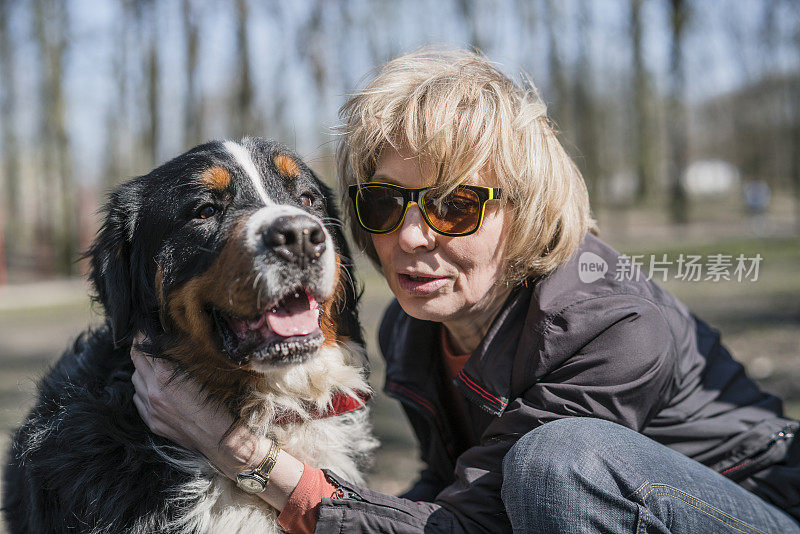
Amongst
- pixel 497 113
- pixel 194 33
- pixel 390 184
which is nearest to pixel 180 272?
pixel 390 184

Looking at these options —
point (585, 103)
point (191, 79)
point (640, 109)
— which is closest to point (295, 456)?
point (191, 79)

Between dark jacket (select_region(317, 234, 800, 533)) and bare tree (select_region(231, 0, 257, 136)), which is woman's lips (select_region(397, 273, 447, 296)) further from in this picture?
bare tree (select_region(231, 0, 257, 136))

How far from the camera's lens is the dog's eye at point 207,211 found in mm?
2246

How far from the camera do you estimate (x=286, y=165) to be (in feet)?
7.91

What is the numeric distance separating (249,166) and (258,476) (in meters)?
1.05

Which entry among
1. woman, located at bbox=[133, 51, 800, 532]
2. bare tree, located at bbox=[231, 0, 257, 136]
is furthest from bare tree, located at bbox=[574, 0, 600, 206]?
woman, located at bbox=[133, 51, 800, 532]

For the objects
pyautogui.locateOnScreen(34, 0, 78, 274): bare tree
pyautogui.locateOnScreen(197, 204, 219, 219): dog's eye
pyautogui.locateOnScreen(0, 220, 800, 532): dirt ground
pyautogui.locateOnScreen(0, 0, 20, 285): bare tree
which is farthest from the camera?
pyautogui.locateOnScreen(0, 0, 20, 285): bare tree

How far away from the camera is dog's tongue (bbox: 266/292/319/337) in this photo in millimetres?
2055

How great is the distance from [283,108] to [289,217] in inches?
645

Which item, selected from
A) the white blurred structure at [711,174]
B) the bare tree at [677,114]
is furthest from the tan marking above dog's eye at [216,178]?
the white blurred structure at [711,174]

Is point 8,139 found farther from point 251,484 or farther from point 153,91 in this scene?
point 251,484

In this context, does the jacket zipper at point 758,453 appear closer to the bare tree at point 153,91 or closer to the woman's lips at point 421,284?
the woman's lips at point 421,284

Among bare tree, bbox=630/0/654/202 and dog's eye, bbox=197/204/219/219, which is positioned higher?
bare tree, bbox=630/0/654/202

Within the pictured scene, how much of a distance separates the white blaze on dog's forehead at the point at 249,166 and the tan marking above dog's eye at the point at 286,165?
102mm
